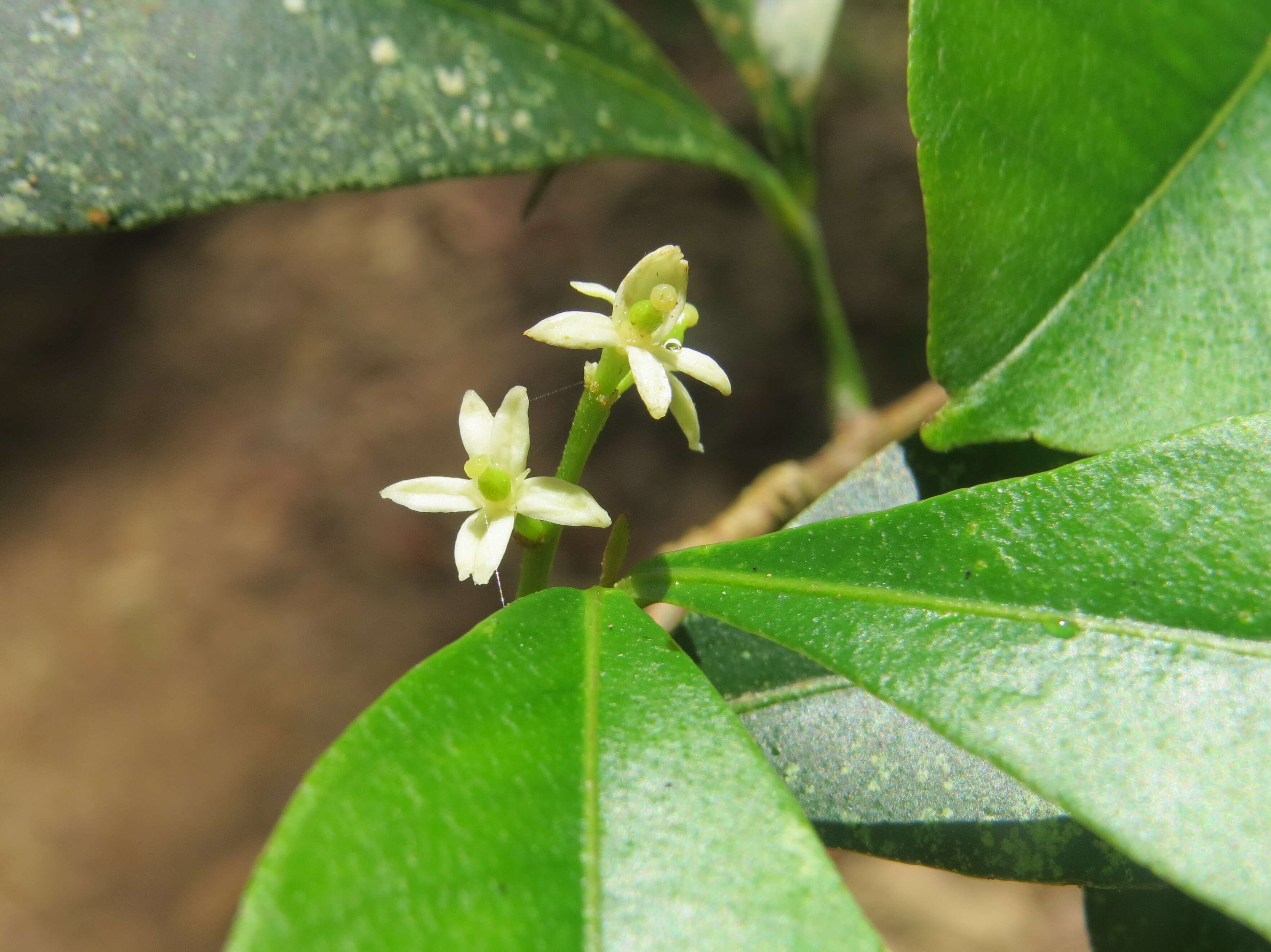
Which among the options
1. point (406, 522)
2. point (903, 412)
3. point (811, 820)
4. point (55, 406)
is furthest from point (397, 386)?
point (811, 820)

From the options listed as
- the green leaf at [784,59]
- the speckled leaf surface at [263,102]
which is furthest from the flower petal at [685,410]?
the green leaf at [784,59]

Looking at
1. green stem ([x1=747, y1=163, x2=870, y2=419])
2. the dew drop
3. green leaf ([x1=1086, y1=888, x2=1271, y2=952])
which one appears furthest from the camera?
green stem ([x1=747, y1=163, x2=870, y2=419])

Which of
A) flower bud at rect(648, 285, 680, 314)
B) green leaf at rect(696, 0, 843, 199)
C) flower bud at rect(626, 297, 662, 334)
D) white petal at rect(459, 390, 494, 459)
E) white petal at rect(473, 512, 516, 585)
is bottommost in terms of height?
white petal at rect(473, 512, 516, 585)

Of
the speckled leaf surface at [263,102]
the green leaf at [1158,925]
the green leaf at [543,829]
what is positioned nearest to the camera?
the green leaf at [543,829]

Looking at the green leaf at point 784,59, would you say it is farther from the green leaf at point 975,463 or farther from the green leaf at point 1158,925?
the green leaf at point 1158,925

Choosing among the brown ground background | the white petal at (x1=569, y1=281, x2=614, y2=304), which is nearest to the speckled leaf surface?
the white petal at (x1=569, y1=281, x2=614, y2=304)

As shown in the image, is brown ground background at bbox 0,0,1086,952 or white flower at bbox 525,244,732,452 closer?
white flower at bbox 525,244,732,452

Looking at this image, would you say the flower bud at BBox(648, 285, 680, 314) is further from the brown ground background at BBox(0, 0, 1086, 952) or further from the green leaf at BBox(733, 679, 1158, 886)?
the brown ground background at BBox(0, 0, 1086, 952)

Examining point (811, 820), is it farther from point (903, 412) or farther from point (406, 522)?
point (406, 522)
